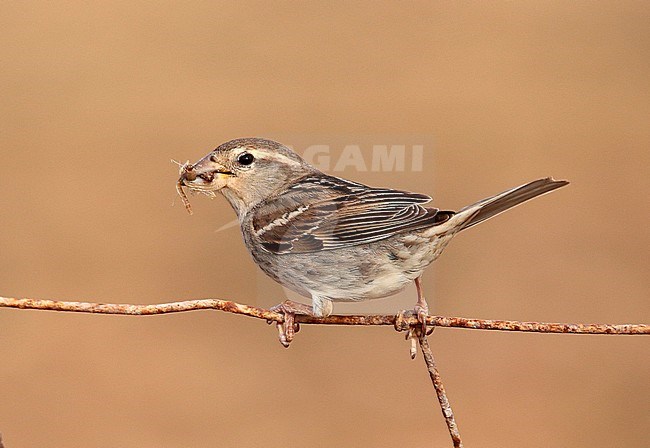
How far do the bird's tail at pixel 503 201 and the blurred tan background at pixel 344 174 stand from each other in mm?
220

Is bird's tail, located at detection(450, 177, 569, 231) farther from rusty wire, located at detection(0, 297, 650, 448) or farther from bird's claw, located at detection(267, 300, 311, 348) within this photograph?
bird's claw, located at detection(267, 300, 311, 348)

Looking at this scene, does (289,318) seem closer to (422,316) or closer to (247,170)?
(422,316)

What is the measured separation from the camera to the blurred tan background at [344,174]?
623cm

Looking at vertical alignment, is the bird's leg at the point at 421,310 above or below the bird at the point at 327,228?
below

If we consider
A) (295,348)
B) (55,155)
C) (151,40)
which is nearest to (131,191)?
(55,155)

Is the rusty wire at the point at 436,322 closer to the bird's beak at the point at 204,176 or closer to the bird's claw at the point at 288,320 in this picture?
the bird's claw at the point at 288,320

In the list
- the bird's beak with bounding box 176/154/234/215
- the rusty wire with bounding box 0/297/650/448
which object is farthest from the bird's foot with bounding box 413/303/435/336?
the bird's beak with bounding box 176/154/234/215

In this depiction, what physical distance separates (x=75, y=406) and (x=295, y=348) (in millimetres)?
1755

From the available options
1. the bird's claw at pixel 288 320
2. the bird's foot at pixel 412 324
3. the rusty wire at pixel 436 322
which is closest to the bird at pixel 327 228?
the bird's claw at pixel 288 320

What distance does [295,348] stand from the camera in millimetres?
7078

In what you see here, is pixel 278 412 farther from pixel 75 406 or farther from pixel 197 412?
pixel 75 406

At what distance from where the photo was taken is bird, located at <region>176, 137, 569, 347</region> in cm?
280

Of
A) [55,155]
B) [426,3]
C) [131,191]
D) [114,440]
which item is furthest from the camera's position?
[426,3]

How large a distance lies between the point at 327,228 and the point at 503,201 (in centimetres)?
65
